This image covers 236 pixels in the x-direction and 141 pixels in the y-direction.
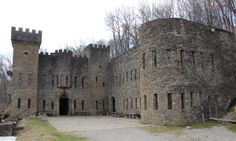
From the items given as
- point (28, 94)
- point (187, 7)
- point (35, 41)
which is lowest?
point (28, 94)

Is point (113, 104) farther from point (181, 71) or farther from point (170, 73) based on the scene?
point (181, 71)

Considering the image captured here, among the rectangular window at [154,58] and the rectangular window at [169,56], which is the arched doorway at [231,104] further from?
the rectangular window at [154,58]

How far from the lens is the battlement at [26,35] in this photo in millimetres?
32625

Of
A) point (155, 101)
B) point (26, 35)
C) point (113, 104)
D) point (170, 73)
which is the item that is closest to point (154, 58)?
point (170, 73)

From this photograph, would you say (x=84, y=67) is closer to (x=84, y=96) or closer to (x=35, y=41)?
(x=84, y=96)

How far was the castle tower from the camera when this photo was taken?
1256 inches

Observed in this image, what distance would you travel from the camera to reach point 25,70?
3262 cm

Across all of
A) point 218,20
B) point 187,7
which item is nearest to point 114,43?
point 187,7

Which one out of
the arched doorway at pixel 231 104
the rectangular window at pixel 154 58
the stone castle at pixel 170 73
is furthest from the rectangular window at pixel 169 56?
the arched doorway at pixel 231 104

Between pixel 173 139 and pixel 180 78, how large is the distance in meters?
6.91

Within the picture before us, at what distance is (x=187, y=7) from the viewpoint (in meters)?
33.4

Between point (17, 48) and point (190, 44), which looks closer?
point (190, 44)

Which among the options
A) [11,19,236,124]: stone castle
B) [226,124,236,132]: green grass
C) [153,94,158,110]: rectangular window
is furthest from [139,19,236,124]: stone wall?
[226,124,236,132]: green grass

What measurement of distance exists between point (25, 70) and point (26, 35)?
3964mm
